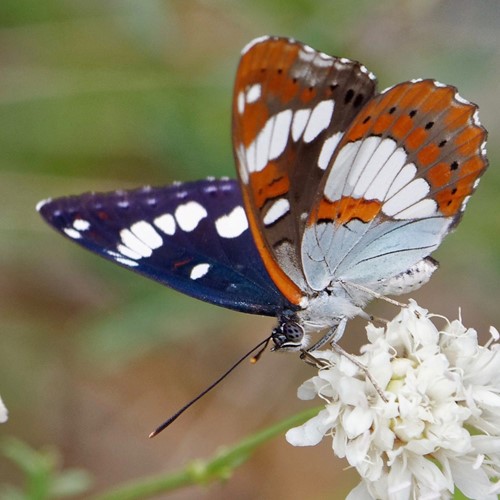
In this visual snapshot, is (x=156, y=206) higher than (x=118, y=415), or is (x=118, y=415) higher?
(x=156, y=206)

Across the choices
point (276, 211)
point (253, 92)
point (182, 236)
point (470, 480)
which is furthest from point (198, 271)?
point (470, 480)

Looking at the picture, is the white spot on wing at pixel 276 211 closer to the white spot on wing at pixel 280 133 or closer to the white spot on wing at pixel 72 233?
the white spot on wing at pixel 280 133

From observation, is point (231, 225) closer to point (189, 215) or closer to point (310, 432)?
point (189, 215)

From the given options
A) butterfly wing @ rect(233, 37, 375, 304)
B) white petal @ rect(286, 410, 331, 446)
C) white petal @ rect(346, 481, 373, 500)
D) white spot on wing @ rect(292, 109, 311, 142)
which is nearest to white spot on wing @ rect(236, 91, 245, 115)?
butterfly wing @ rect(233, 37, 375, 304)

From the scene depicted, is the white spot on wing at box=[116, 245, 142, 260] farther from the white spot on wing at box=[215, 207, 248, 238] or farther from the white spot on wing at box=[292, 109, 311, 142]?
the white spot on wing at box=[292, 109, 311, 142]

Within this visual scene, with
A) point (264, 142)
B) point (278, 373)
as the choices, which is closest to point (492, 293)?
point (278, 373)

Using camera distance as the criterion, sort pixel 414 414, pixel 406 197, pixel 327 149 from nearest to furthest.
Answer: pixel 414 414 → pixel 327 149 → pixel 406 197

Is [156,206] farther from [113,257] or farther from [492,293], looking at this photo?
[492,293]
